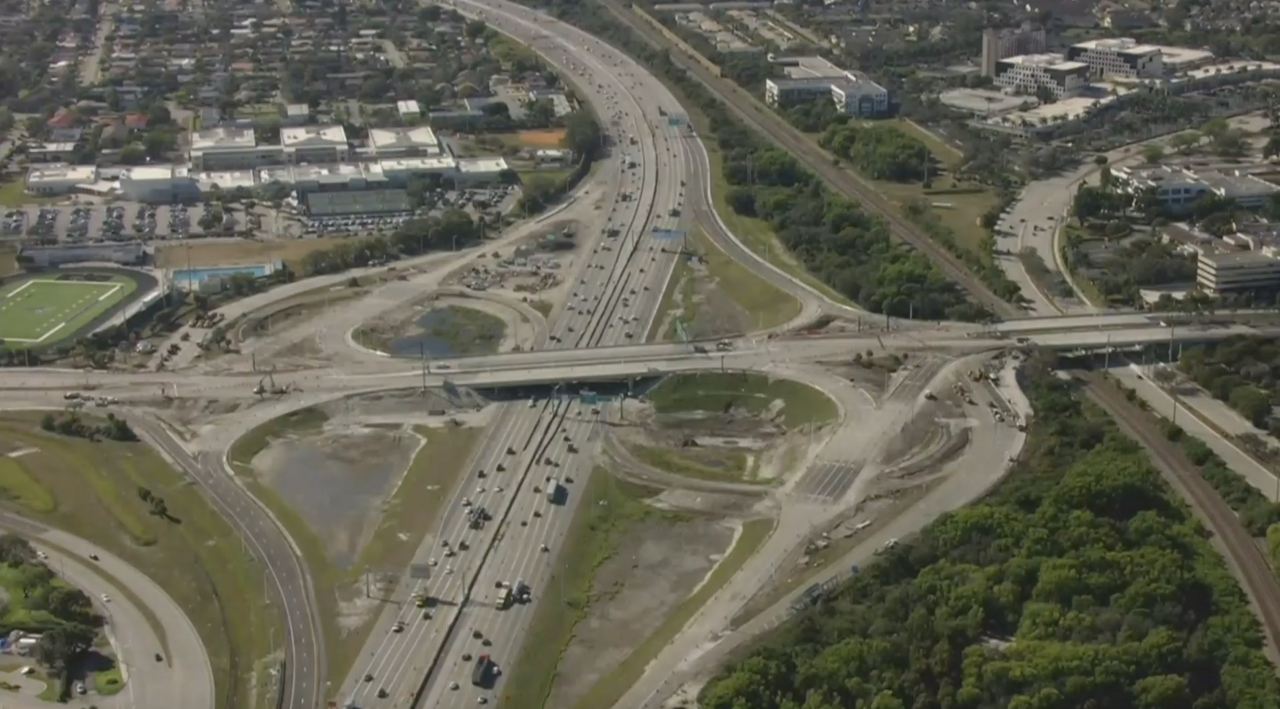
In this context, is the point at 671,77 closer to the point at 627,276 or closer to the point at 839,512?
the point at 627,276

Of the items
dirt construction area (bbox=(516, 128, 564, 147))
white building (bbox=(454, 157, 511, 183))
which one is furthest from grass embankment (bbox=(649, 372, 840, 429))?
dirt construction area (bbox=(516, 128, 564, 147))

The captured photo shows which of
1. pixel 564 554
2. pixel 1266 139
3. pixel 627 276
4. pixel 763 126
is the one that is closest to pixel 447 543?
pixel 564 554

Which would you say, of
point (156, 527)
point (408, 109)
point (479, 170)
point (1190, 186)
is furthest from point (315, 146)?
point (1190, 186)

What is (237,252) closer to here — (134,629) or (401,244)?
(401,244)

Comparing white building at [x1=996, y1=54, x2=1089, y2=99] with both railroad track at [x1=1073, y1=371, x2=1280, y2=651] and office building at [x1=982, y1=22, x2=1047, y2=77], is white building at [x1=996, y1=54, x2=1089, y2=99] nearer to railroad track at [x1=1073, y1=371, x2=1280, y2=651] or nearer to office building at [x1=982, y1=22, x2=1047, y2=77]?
office building at [x1=982, y1=22, x2=1047, y2=77]

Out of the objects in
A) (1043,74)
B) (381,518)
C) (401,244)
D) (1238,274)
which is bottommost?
(1043,74)

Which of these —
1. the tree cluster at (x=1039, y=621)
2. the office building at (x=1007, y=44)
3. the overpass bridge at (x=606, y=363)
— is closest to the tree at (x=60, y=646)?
the tree cluster at (x=1039, y=621)

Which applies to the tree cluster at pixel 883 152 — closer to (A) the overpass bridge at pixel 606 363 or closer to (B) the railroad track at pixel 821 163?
(B) the railroad track at pixel 821 163

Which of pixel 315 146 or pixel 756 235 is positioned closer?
pixel 756 235
